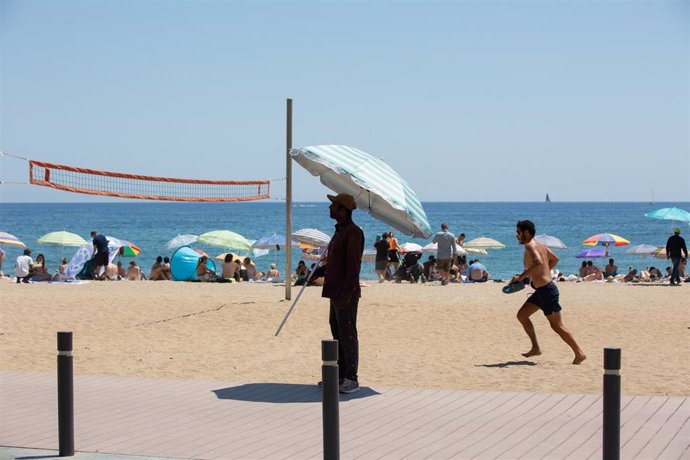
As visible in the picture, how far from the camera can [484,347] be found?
11805 millimetres

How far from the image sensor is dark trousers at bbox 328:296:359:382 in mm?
8281

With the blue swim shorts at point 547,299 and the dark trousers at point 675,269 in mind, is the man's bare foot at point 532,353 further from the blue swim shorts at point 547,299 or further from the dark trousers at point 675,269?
the dark trousers at point 675,269

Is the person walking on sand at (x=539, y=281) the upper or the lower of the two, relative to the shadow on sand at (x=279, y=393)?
upper

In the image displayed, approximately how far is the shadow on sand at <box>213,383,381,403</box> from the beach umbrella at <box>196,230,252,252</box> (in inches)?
796

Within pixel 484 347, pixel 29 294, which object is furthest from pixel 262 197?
pixel 484 347

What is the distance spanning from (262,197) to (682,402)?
11697 mm

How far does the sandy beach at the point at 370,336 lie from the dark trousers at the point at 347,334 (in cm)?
76

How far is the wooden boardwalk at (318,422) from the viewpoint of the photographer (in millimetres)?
6371

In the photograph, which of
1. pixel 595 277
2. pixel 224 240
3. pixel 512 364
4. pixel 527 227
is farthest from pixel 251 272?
pixel 527 227

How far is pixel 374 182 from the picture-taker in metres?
9.15

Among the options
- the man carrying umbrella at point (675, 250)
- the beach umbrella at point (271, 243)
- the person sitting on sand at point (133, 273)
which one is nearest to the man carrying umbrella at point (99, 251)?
the person sitting on sand at point (133, 273)

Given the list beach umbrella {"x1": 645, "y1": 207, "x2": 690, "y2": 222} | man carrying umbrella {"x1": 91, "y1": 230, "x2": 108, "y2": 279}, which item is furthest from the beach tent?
beach umbrella {"x1": 645, "y1": 207, "x2": 690, "y2": 222}

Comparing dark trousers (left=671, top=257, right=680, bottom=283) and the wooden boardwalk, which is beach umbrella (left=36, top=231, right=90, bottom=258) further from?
the wooden boardwalk

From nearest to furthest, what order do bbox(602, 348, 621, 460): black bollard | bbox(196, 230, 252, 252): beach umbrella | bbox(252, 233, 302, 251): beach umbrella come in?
bbox(602, 348, 621, 460): black bollard < bbox(196, 230, 252, 252): beach umbrella < bbox(252, 233, 302, 251): beach umbrella
